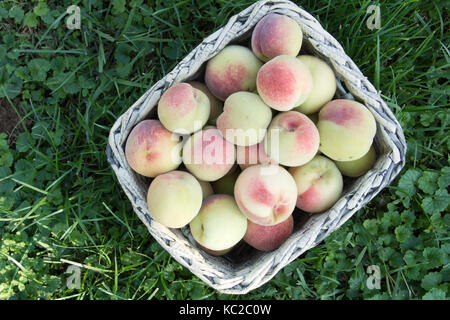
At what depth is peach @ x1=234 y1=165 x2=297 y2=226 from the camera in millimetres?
1285

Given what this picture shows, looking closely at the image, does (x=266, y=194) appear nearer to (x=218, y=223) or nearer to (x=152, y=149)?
(x=218, y=223)

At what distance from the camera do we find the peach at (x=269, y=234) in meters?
1.42

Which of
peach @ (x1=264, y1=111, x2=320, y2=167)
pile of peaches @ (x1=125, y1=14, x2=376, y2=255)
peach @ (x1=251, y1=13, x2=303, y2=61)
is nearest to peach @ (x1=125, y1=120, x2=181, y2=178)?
pile of peaches @ (x1=125, y1=14, x2=376, y2=255)

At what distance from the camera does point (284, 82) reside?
1.25m

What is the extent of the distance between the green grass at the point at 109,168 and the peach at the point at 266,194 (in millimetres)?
470

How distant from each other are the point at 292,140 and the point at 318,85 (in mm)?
238

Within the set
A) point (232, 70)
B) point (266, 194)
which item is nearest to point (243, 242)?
point (266, 194)

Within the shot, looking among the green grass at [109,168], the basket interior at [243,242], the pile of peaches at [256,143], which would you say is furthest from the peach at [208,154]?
the green grass at [109,168]

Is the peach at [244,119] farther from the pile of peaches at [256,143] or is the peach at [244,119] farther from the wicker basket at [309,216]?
the wicker basket at [309,216]

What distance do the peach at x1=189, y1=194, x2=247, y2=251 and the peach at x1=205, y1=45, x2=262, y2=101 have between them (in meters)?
0.38

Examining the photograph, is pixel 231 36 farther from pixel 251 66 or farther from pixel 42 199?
pixel 42 199

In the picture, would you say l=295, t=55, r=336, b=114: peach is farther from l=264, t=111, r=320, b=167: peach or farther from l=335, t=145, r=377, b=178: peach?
l=335, t=145, r=377, b=178: peach

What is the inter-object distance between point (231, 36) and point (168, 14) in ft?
1.94

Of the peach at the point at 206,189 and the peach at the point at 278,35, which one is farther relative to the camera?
the peach at the point at 206,189
